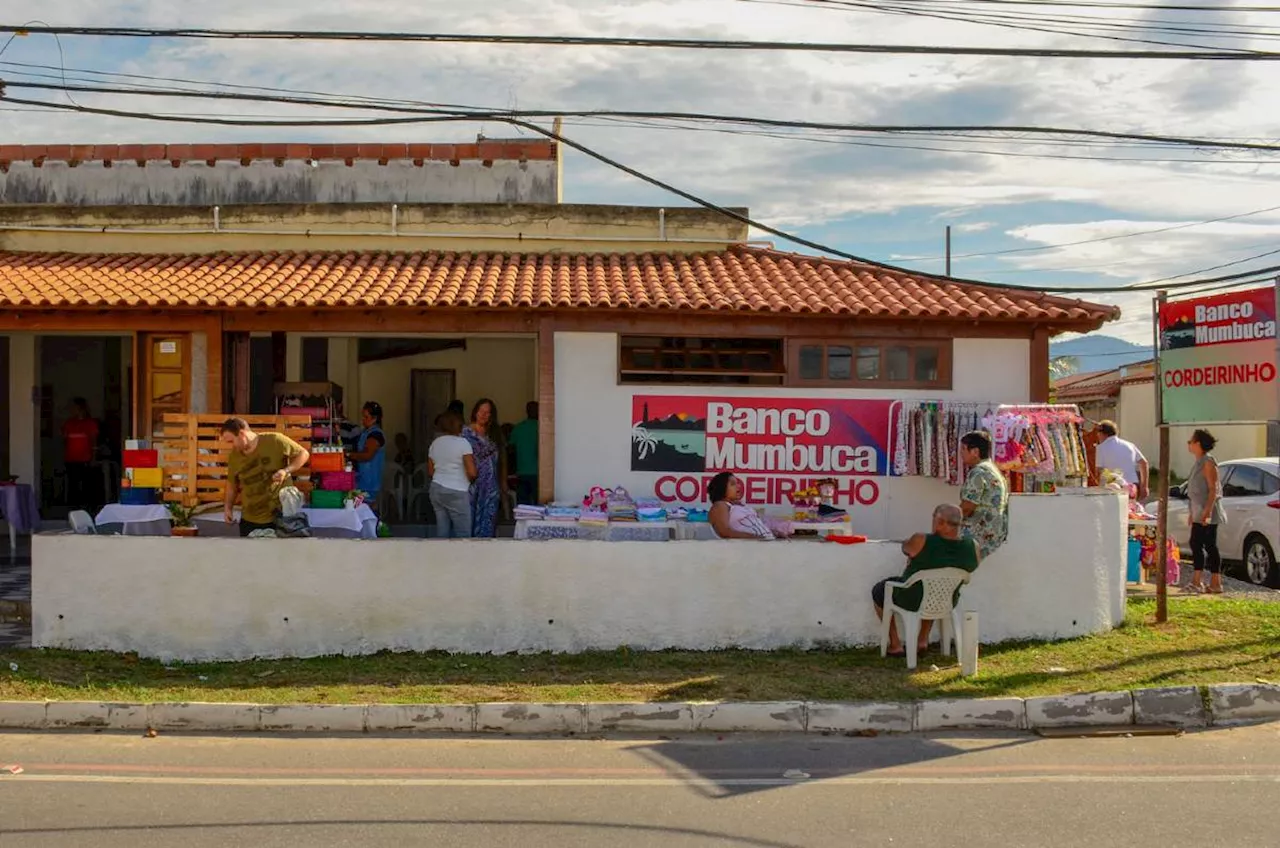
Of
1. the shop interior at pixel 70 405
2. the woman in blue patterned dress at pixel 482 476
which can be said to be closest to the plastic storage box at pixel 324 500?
the woman in blue patterned dress at pixel 482 476

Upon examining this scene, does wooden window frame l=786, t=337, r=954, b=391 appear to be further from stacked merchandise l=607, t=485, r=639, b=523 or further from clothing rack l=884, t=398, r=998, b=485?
stacked merchandise l=607, t=485, r=639, b=523

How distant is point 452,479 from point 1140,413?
92.3 feet

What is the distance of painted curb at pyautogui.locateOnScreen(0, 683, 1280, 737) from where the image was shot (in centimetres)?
830

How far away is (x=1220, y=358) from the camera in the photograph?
36.1ft

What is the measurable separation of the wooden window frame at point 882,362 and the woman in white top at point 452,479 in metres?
3.27

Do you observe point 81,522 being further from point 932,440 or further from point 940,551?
point 932,440

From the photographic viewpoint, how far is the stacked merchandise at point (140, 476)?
11.6 metres

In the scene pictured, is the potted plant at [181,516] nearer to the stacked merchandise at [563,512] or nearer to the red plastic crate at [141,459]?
the red plastic crate at [141,459]

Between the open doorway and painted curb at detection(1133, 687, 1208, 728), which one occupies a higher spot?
the open doorway

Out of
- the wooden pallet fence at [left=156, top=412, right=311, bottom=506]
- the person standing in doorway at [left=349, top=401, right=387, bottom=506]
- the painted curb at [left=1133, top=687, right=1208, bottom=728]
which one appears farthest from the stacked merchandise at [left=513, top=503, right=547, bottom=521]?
the painted curb at [left=1133, top=687, right=1208, bottom=728]

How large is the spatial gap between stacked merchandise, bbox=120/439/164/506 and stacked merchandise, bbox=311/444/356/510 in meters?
1.45

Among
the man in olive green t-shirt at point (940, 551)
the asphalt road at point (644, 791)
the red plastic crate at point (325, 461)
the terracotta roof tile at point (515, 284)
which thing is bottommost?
the asphalt road at point (644, 791)

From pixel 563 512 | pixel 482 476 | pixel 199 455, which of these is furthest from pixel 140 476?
pixel 563 512

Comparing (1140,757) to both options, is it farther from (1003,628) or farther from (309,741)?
(309,741)
